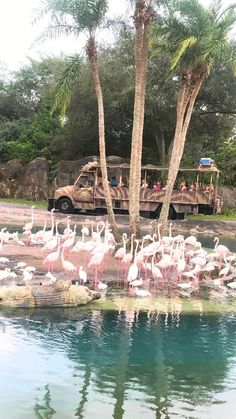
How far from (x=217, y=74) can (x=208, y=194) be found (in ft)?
24.9

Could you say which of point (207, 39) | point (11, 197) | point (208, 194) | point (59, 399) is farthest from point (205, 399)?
point (11, 197)

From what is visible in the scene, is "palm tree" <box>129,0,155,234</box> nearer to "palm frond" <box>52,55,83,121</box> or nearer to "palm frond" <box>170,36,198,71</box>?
"palm frond" <box>170,36,198,71</box>

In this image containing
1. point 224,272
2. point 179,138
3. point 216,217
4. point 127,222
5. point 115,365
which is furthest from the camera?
point 216,217

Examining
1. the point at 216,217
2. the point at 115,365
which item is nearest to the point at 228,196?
the point at 216,217

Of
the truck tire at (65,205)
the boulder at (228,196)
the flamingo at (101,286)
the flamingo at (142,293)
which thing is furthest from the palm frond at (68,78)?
the boulder at (228,196)

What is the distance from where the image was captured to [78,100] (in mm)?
33500

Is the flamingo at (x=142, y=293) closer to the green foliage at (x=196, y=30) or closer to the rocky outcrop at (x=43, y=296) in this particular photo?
the rocky outcrop at (x=43, y=296)

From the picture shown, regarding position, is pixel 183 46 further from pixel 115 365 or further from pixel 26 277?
pixel 115 365

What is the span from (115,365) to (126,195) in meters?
20.1

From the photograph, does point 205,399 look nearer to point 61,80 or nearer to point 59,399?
point 59,399

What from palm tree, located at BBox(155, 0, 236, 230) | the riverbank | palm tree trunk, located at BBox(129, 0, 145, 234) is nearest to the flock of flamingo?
palm tree trunk, located at BBox(129, 0, 145, 234)

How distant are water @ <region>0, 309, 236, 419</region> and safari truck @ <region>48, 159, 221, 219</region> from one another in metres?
16.9

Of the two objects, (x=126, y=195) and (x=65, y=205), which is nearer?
(x=126, y=195)

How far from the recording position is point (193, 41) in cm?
1499
